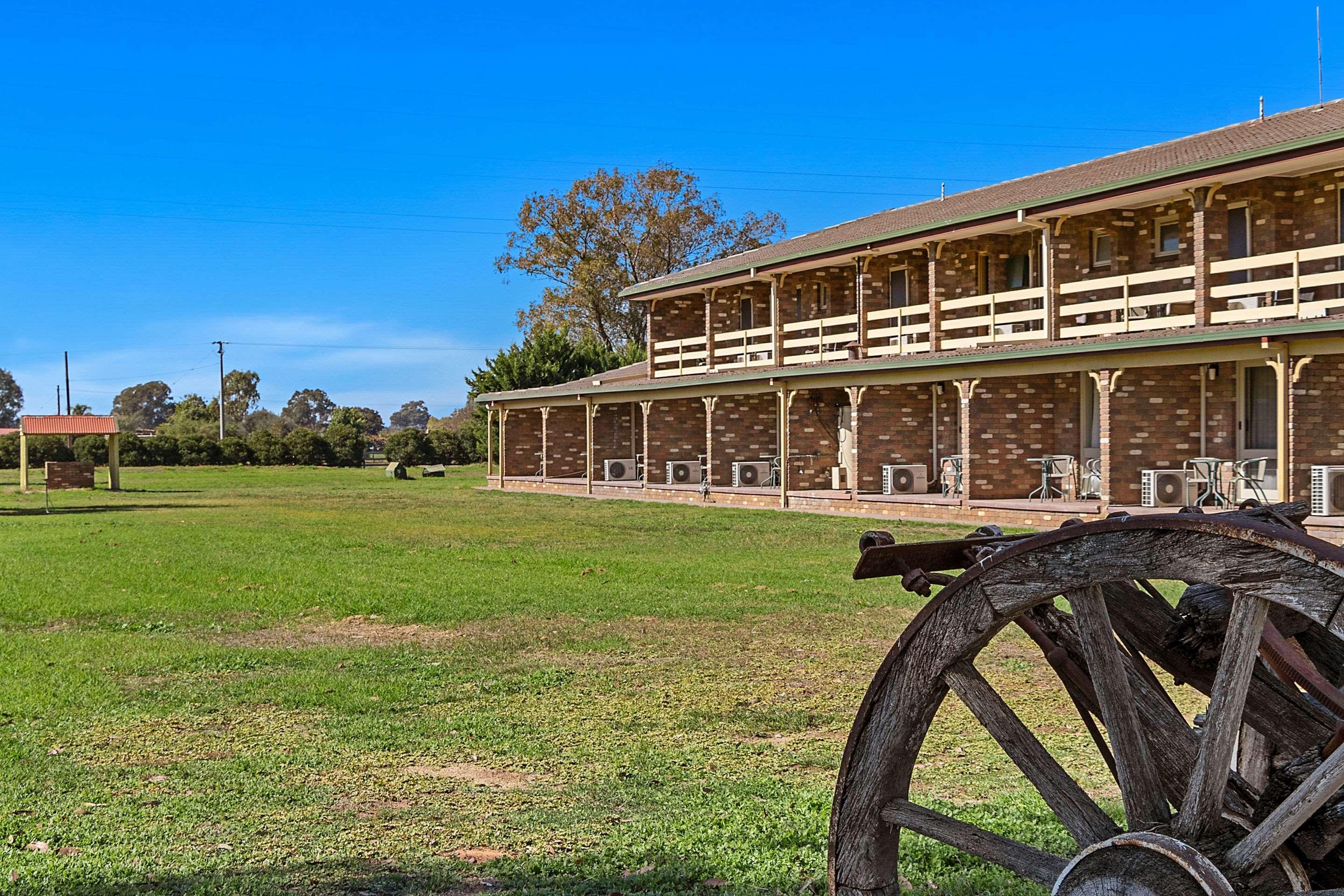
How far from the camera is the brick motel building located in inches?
746

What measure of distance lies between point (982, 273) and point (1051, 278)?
3.61 metres

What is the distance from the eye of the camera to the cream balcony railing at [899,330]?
26.0 metres

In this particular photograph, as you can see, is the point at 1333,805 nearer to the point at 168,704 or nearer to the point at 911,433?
the point at 168,704

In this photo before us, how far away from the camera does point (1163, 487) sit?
20.0 metres

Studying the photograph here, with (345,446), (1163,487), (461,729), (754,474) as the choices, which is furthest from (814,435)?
(345,446)

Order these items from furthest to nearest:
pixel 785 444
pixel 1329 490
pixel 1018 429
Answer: pixel 785 444 < pixel 1018 429 < pixel 1329 490

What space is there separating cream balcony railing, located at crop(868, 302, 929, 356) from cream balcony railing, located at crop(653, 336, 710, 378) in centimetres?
599

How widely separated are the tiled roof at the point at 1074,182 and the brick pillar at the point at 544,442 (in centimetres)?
531

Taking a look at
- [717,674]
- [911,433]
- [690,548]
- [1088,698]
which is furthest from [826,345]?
[1088,698]

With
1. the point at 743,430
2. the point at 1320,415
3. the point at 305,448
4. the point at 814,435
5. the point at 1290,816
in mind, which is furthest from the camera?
the point at 305,448

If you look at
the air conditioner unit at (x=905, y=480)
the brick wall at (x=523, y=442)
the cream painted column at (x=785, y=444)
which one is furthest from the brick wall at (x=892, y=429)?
the brick wall at (x=523, y=442)

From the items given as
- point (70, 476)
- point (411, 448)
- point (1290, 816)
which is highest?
point (411, 448)

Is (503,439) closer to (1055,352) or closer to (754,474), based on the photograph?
(754,474)

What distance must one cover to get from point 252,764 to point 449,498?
89.5 feet
